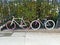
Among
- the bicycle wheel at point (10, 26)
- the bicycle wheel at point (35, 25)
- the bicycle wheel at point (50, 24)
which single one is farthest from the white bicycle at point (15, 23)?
the bicycle wheel at point (50, 24)

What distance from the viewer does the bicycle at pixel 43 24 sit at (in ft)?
34.5

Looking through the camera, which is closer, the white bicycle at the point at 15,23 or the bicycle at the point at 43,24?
the white bicycle at the point at 15,23

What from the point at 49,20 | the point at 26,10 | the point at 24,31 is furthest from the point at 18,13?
the point at 49,20

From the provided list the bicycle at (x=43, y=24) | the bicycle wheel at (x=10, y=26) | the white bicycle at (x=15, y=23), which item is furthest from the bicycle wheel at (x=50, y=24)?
the bicycle wheel at (x=10, y=26)

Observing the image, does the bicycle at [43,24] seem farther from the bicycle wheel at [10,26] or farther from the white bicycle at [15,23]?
the bicycle wheel at [10,26]

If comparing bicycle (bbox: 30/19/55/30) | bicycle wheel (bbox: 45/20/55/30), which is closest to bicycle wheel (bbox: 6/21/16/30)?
bicycle (bbox: 30/19/55/30)

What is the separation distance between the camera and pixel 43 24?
10695 mm

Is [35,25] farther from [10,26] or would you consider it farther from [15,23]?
[10,26]

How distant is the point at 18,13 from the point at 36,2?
4.04 feet

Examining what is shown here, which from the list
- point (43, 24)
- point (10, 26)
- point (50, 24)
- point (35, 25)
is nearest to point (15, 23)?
point (10, 26)

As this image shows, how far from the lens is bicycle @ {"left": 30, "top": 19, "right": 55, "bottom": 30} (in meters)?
10.5

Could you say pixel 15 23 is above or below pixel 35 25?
above

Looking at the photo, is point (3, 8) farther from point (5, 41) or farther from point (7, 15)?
point (5, 41)

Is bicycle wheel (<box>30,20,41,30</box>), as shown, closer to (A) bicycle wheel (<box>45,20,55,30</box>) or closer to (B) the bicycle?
(B) the bicycle
